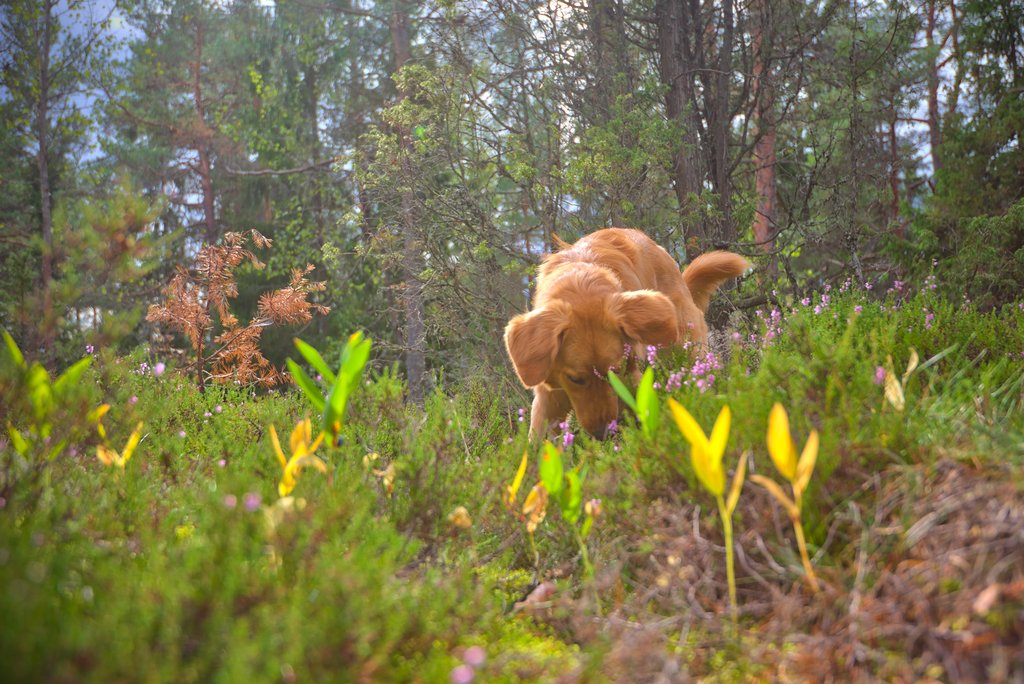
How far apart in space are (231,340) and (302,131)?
13.9 metres

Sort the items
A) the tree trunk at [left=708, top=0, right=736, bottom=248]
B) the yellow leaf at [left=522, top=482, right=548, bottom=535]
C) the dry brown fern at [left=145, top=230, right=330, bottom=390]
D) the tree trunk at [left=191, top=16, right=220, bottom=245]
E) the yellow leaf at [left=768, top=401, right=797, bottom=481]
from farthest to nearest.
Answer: the tree trunk at [left=191, top=16, right=220, bottom=245]
the tree trunk at [left=708, top=0, right=736, bottom=248]
the dry brown fern at [left=145, top=230, right=330, bottom=390]
the yellow leaf at [left=522, top=482, right=548, bottom=535]
the yellow leaf at [left=768, top=401, right=797, bottom=481]

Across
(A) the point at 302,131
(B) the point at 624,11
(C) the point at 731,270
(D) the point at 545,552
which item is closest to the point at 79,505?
(D) the point at 545,552

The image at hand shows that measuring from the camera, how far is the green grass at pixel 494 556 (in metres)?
1.27

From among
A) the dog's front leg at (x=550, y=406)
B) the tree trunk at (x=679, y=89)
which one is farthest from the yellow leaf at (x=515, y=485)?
the tree trunk at (x=679, y=89)

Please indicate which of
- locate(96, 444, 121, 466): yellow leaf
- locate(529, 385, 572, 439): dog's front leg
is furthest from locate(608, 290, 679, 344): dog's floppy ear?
locate(96, 444, 121, 466): yellow leaf

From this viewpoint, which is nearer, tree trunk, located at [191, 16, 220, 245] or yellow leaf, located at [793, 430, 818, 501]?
yellow leaf, located at [793, 430, 818, 501]

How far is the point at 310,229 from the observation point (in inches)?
681

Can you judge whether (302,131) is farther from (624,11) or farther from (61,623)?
(61,623)

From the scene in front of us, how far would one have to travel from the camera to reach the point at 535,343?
426 centimetres

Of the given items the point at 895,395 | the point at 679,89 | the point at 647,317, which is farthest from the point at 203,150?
the point at 895,395

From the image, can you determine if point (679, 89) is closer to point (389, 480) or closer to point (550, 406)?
point (550, 406)

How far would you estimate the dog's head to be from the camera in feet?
14.1

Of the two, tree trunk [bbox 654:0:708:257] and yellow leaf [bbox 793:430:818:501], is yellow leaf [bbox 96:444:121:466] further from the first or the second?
tree trunk [bbox 654:0:708:257]

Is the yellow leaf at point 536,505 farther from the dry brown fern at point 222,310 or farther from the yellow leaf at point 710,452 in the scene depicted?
the dry brown fern at point 222,310
